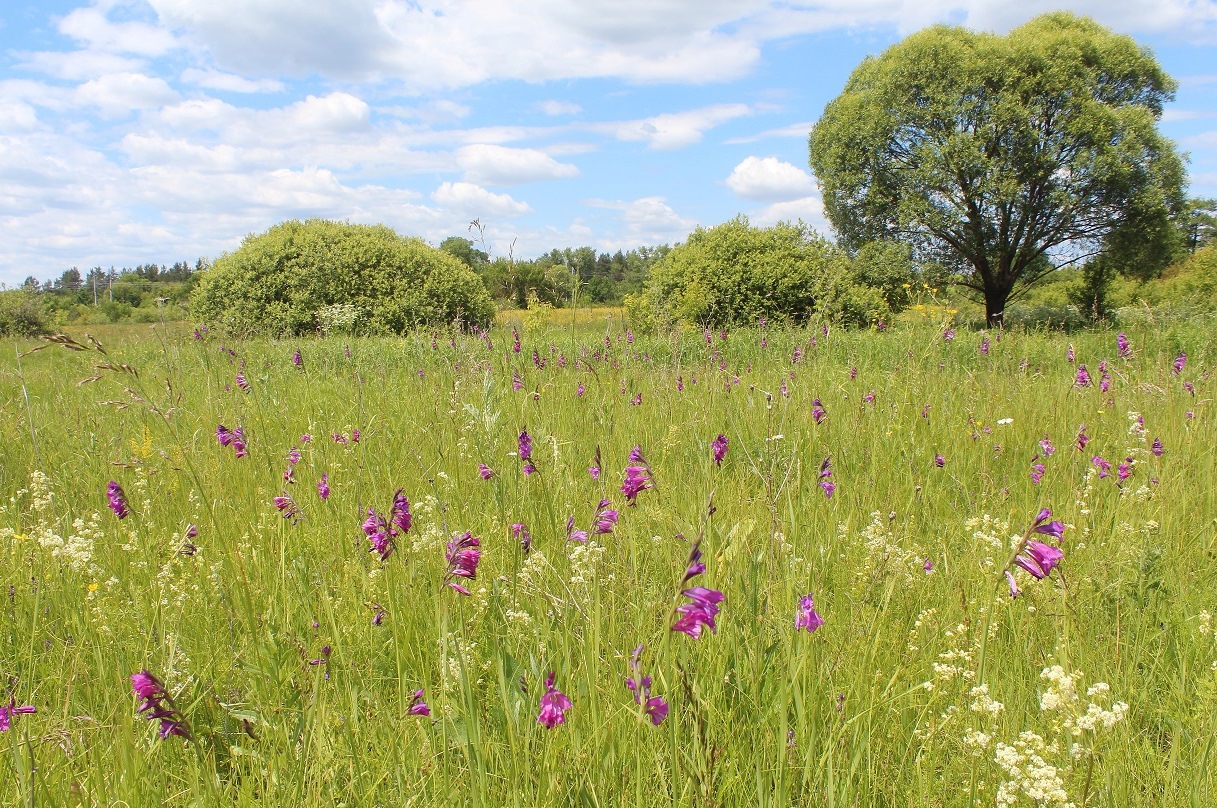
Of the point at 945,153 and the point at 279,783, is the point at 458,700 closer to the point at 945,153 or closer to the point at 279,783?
the point at 279,783

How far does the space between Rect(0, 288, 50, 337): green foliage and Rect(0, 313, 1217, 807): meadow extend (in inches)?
899

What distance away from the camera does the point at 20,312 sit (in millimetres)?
22047

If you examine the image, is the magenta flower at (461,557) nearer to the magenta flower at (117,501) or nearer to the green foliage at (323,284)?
the magenta flower at (117,501)

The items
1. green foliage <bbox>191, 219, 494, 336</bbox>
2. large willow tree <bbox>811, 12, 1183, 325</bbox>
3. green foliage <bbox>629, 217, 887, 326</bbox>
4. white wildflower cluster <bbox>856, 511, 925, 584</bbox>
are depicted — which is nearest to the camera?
white wildflower cluster <bbox>856, 511, 925, 584</bbox>

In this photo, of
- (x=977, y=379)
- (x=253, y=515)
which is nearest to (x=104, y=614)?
(x=253, y=515)

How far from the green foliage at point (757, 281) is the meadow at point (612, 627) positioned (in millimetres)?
8664

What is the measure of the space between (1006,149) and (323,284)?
17.3 meters

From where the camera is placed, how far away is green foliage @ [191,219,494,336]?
14094 millimetres

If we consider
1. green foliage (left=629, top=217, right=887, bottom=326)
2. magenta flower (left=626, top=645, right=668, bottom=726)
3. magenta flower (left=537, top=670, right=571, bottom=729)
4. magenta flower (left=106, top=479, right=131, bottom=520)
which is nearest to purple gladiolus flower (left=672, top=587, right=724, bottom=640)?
magenta flower (left=626, top=645, right=668, bottom=726)

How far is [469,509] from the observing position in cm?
280

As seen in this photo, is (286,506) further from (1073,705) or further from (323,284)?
(323,284)

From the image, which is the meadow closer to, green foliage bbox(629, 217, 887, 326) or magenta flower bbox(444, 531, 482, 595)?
magenta flower bbox(444, 531, 482, 595)

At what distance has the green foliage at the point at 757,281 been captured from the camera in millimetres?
12336

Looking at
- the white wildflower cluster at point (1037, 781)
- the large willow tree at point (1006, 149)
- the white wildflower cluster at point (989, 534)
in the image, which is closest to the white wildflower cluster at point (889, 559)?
the white wildflower cluster at point (989, 534)
